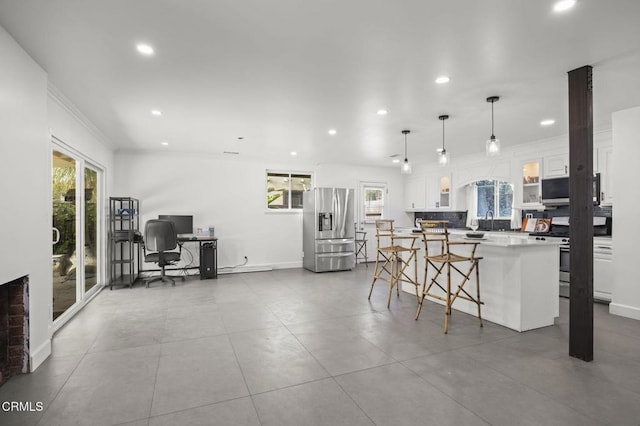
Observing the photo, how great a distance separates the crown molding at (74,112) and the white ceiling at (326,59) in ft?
0.20

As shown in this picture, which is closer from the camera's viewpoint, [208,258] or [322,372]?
[322,372]

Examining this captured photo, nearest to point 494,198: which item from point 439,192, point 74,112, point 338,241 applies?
point 439,192

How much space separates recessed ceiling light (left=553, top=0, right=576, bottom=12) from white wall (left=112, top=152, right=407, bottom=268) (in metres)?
5.96

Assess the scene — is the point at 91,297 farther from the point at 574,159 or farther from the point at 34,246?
the point at 574,159

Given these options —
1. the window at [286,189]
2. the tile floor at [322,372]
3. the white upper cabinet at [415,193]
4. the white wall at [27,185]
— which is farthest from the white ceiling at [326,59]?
the white upper cabinet at [415,193]

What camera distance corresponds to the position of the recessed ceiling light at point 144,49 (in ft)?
8.02

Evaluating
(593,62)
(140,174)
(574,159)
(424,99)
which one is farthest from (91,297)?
(593,62)

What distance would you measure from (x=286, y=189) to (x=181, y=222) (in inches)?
97.7

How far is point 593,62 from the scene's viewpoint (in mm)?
2723

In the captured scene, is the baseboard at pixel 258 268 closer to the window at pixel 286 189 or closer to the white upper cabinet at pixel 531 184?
the window at pixel 286 189

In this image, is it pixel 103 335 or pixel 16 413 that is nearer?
pixel 16 413

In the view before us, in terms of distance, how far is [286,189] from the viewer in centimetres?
766

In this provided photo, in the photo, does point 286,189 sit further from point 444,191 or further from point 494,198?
point 494,198

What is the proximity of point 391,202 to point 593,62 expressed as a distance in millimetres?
6030
